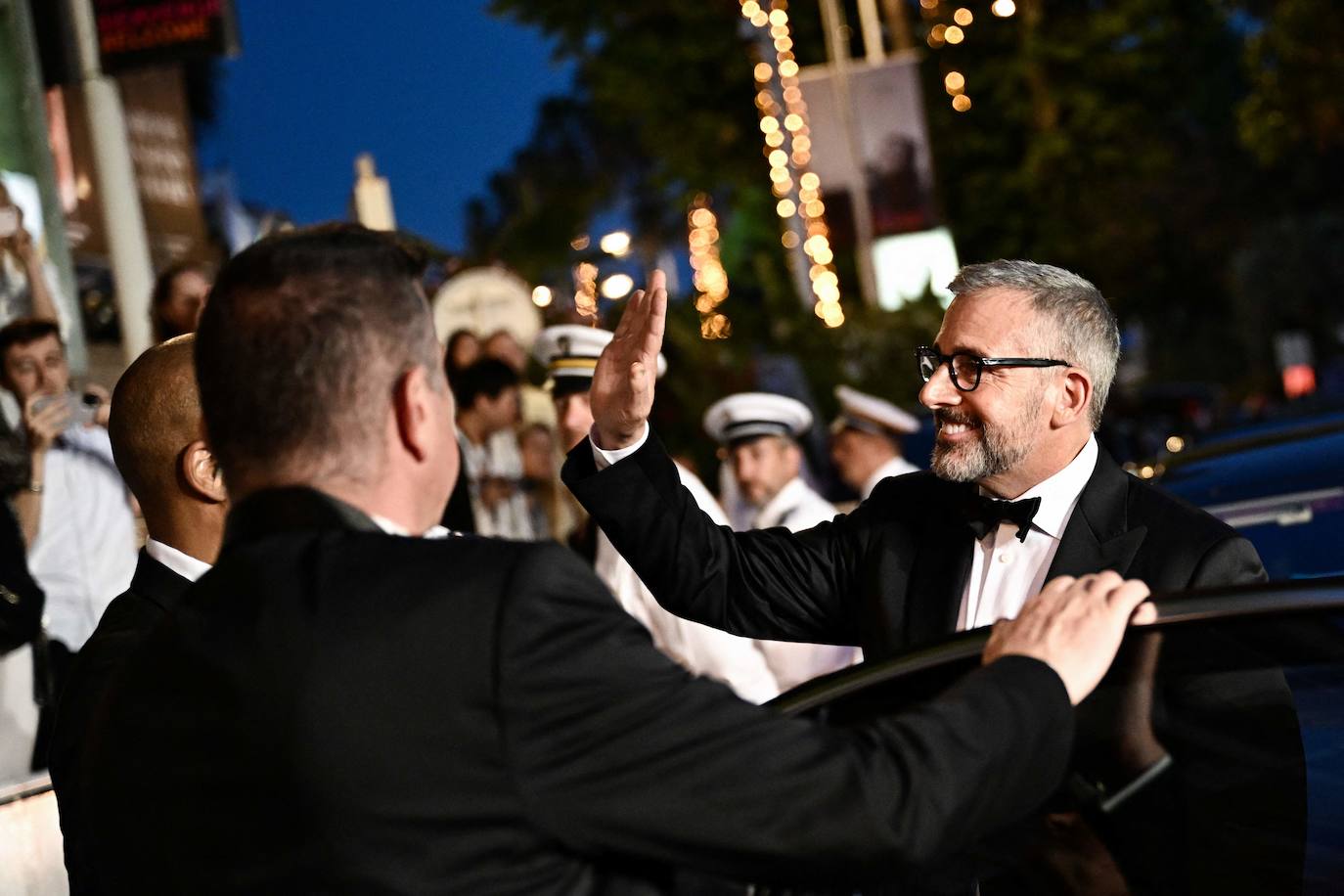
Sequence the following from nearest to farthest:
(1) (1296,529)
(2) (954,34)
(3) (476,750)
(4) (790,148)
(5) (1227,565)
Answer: (3) (476,750) < (5) (1227,565) < (1) (1296,529) < (4) (790,148) < (2) (954,34)

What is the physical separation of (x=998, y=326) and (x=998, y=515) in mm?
403

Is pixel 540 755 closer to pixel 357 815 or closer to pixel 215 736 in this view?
pixel 357 815

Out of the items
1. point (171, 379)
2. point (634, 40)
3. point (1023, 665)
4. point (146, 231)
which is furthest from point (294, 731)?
point (634, 40)

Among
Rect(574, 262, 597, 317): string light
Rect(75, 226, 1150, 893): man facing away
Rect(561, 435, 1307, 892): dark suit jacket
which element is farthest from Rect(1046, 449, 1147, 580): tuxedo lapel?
Rect(574, 262, 597, 317): string light

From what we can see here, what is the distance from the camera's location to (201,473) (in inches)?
125

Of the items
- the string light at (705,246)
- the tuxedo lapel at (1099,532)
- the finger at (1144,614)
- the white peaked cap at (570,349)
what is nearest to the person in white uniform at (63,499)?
the white peaked cap at (570,349)

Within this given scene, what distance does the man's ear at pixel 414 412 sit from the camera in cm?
200

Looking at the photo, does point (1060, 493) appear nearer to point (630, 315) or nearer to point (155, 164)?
point (630, 315)

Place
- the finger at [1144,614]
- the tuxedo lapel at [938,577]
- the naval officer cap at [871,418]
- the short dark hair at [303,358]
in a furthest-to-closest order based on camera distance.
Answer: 1. the naval officer cap at [871,418]
2. the tuxedo lapel at [938,577]
3. the finger at [1144,614]
4. the short dark hair at [303,358]

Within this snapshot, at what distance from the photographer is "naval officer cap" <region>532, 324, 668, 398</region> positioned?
602cm

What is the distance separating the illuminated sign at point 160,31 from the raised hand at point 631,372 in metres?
5.31

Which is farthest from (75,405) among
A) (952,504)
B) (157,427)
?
(952,504)

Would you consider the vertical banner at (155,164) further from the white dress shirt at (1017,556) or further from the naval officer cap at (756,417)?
the white dress shirt at (1017,556)

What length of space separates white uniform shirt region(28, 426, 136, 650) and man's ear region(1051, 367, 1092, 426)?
390cm
